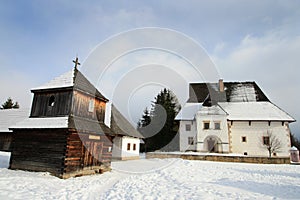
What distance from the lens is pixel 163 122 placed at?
1469 inches

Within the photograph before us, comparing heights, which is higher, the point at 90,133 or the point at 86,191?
the point at 90,133

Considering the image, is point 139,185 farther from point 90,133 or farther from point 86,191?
point 90,133

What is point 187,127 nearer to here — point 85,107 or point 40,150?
point 85,107

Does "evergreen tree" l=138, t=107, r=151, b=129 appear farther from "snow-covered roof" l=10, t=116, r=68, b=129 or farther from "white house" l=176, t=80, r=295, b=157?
"snow-covered roof" l=10, t=116, r=68, b=129

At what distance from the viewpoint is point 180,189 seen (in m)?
8.39

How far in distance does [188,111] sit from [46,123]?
21657 mm

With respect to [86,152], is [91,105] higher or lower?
higher

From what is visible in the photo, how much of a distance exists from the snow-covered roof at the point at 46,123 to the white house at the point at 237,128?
18.9 meters

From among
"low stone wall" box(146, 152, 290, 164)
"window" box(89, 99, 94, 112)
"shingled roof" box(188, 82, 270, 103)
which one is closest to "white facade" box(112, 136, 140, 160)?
"low stone wall" box(146, 152, 290, 164)

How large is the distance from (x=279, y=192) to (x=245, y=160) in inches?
498

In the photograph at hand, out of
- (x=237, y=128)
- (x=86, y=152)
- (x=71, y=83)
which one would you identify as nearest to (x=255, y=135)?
(x=237, y=128)

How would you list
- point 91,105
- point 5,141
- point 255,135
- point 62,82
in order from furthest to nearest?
point 255,135
point 5,141
point 91,105
point 62,82

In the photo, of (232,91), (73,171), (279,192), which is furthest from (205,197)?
(232,91)

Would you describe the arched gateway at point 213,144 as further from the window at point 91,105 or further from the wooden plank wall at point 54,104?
the wooden plank wall at point 54,104
